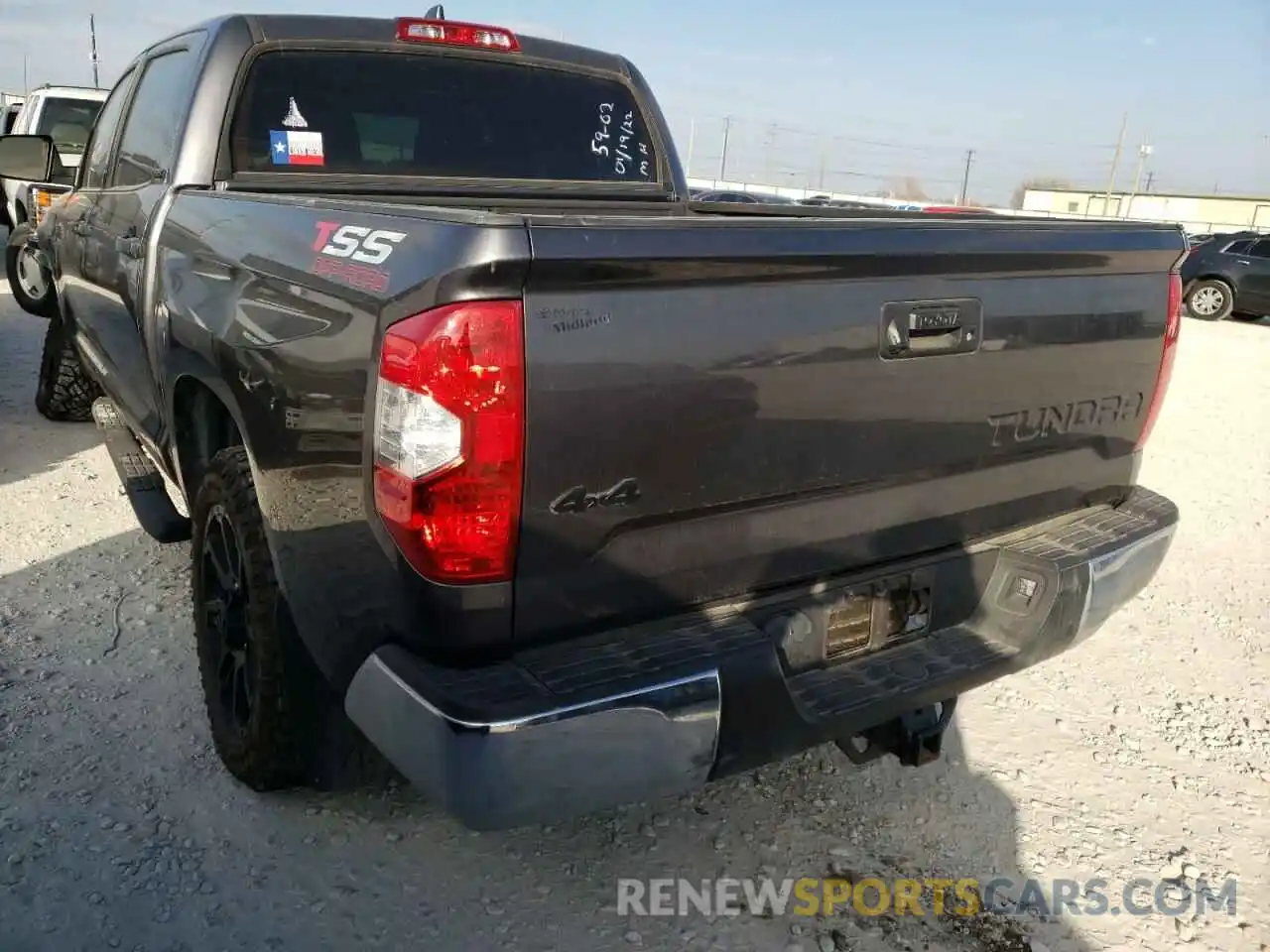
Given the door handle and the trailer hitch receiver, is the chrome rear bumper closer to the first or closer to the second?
the trailer hitch receiver

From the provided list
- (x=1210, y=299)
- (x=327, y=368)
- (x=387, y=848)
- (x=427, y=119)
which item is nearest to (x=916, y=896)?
(x=387, y=848)

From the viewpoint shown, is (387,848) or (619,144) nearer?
(387,848)

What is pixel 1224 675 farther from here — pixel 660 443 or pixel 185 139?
pixel 185 139

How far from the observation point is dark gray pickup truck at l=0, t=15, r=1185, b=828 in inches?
72.3

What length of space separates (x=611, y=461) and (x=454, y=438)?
30 centimetres

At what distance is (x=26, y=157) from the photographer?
4668 mm

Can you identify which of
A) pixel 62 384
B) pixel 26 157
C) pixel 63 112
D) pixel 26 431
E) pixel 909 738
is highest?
pixel 63 112

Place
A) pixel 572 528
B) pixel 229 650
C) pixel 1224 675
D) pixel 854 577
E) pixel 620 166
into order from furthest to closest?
pixel 620 166
pixel 1224 675
pixel 229 650
pixel 854 577
pixel 572 528

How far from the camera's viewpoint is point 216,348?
258 cm

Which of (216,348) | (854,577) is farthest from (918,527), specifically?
(216,348)

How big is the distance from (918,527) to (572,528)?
0.96 meters

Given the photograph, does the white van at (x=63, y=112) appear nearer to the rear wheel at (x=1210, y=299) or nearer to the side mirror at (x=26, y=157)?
the side mirror at (x=26, y=157)

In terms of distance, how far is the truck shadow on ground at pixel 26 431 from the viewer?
5465mm

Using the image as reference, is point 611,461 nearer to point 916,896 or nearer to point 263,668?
point 263,668
